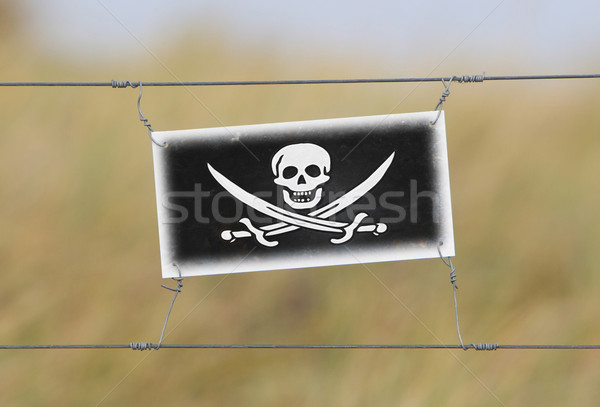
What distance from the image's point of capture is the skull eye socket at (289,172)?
1542 mm

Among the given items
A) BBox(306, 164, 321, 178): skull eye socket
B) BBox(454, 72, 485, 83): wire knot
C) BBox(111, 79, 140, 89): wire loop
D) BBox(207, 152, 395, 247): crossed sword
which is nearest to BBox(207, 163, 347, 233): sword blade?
BBox(207, 152, 395, 247): crossed sword

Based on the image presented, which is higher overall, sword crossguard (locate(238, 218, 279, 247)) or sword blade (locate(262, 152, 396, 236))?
sword blade (locate(262, 152, 396, 236))

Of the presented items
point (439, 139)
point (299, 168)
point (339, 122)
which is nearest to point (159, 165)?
point (299, 168)

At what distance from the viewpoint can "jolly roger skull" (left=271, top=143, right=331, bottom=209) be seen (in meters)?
1.54

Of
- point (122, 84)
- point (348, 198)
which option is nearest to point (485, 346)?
point (348, 198)

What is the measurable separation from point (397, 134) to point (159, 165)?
0.61 metres

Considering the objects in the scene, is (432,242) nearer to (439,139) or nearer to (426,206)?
(426,206)

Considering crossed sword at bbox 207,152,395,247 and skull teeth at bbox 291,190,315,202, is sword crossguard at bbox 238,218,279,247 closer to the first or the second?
crossed sword at bbox 207,152,395,247

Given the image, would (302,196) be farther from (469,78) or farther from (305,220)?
(469,78)

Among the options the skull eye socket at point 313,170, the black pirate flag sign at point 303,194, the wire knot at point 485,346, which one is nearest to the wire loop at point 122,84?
the black pirate flag sign at point 303,194

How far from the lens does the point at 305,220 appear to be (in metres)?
1.55

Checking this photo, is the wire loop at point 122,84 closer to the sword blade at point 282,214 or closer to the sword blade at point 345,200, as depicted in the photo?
the sword blade at point 282,214

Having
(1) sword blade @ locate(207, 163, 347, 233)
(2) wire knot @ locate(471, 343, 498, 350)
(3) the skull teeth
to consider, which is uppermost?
(3) the skull teeth

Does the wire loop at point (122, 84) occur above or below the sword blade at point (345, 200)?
above
